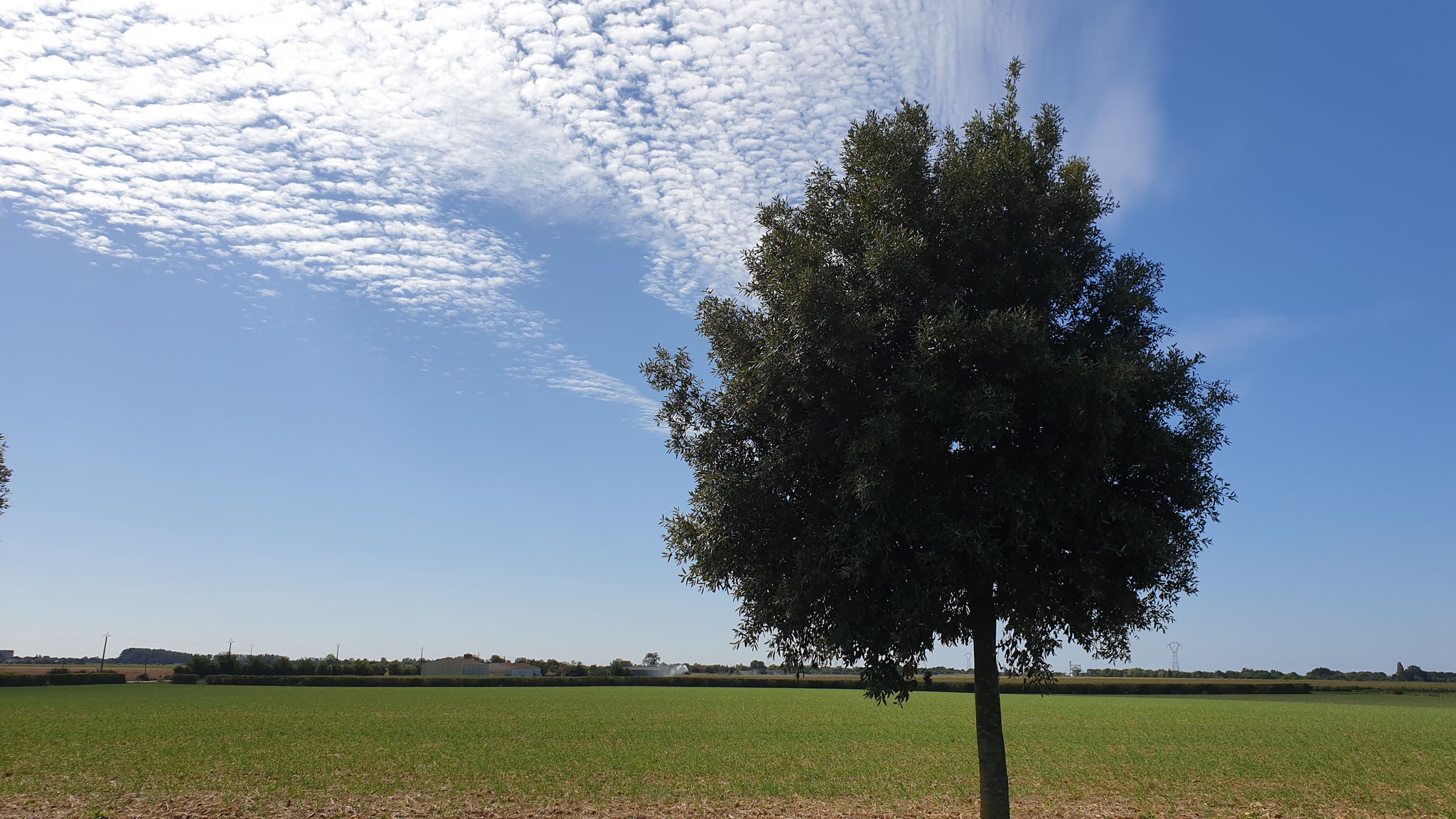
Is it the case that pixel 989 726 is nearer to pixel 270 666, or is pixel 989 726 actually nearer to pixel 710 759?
pixel 710 759

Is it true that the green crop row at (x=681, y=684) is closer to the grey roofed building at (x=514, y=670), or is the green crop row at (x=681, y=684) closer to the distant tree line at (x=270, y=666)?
the distant tree line at (x=270, y=666)

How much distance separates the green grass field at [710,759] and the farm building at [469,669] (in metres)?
102

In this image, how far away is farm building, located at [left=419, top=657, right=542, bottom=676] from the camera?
157375 mm

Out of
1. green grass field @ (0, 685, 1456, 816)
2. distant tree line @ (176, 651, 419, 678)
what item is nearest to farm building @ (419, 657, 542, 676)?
distant tree line @ (176, 651, 419, 678)

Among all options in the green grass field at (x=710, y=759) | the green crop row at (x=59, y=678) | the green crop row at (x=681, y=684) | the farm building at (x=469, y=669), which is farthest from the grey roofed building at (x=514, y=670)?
the green grass field at (x=710, y=759)

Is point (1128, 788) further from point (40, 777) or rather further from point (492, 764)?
point (40, 777)

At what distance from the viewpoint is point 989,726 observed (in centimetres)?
1473

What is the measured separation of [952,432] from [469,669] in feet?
564

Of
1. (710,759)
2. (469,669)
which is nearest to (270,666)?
Answer: (469,669)

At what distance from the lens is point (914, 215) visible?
1517cm

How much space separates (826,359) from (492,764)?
22480mm

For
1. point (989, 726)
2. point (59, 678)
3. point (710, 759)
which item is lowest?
point (59, 678)

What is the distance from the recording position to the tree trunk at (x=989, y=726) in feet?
47.8

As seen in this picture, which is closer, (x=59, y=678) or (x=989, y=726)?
(x=989, y=726)
